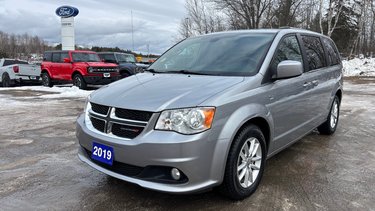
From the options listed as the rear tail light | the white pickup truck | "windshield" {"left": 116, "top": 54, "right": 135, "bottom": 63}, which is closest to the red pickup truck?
the white pickup truck

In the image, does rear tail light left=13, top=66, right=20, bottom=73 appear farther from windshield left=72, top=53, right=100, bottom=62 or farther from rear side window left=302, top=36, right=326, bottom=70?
rear side window left=302, top=36, right=326, bottom=70

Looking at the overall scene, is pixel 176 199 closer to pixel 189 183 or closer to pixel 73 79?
pixel 189 183

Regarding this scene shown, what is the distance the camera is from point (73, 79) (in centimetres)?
1512

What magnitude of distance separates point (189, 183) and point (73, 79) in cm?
1321

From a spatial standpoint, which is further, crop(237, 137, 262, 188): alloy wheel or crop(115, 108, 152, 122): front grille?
crop(237, 137, 262, 188): alloy wheel

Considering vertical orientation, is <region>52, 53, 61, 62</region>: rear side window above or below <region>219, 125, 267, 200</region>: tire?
above

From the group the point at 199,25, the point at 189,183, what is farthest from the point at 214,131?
the point at 199,25

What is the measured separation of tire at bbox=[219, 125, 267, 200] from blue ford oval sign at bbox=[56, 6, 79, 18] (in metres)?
18.9

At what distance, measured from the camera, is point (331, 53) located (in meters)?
6.10

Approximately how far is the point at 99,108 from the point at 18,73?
16333mm

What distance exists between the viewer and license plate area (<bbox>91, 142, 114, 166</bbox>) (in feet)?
10.6

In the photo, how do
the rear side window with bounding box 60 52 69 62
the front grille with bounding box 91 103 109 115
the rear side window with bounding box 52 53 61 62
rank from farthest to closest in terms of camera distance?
the rear side window with bounding box 52 53 61 62
the rear side window with bounding box 60 52 69 62
the front grille with bounding box 91 103 109 115

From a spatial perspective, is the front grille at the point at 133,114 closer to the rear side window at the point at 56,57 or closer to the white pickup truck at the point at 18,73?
the rear side window at the point at 56,57

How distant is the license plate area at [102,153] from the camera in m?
3.23
